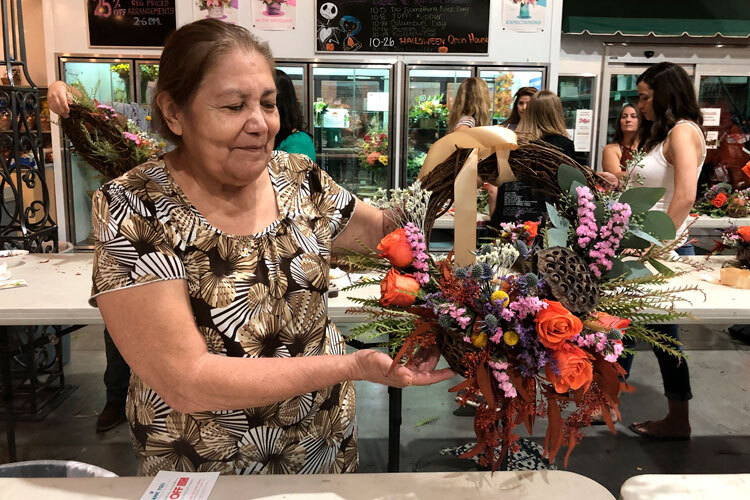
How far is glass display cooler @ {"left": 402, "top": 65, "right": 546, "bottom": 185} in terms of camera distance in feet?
18.9

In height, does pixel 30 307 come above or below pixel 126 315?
below

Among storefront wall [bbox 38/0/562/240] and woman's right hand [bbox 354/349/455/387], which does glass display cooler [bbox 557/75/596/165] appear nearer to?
storefront wall [bbox 38/0/562/240]

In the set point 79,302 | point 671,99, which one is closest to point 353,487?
point 79,302

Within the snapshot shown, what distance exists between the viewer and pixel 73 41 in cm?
566

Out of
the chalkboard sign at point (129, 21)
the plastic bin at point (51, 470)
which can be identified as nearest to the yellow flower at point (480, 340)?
the plastic bin at point (51, 470)

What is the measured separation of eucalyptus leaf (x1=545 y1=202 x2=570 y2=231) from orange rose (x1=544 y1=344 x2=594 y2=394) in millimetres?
300

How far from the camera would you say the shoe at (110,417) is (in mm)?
3172

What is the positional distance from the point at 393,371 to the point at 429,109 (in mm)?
5003

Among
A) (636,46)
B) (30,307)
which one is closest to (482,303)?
(30,307)

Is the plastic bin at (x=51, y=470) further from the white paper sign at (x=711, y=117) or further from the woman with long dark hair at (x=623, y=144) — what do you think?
the white paper sign at (x=711, y=117)

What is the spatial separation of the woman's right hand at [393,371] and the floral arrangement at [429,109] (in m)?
4.95

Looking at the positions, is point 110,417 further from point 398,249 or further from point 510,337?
point 510,337

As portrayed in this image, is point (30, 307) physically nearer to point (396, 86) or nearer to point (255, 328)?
point (255, 328)

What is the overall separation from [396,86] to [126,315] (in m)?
5.00
